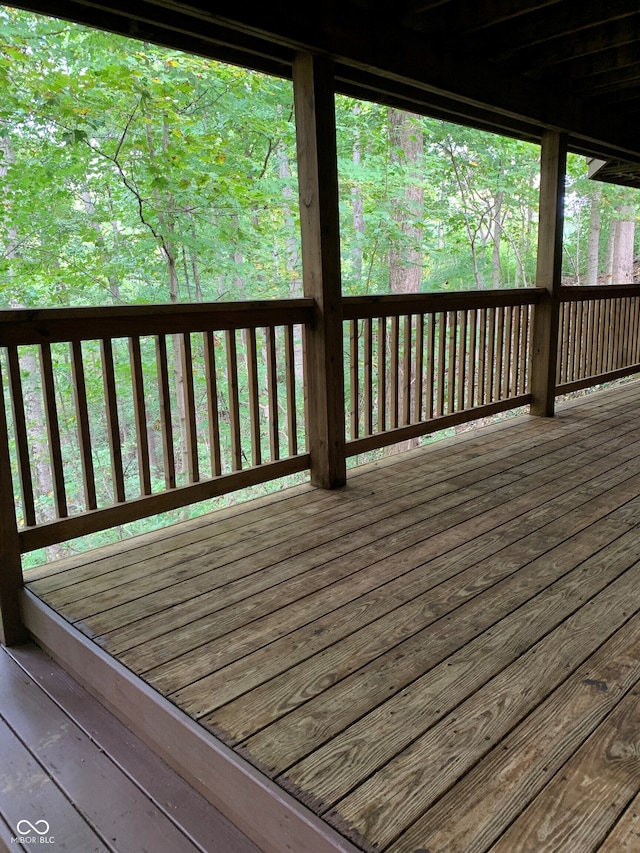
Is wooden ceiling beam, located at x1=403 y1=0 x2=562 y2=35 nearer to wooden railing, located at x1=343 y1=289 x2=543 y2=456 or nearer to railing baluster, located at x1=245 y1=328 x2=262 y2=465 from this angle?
wooden railing, located at x1=343 y1=289 x2=543 y2=456

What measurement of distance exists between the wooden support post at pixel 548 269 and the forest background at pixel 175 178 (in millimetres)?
4669

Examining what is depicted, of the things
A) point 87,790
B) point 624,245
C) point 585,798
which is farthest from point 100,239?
point 624,245

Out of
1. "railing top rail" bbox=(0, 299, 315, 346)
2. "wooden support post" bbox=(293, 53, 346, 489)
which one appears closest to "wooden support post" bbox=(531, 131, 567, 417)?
"wooden support post" bbox=(293, 53, 346, 489)

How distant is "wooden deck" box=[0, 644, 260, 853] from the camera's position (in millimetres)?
1346

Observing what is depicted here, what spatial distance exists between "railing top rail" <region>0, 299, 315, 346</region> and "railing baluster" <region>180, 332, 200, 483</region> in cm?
9

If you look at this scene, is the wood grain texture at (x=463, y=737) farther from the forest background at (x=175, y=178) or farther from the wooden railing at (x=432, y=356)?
the forest background at (x=175, y=178)

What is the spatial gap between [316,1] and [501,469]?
2.60 metres

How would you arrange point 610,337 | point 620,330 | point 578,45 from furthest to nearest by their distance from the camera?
point 620,330, point 610,337, point 578,45

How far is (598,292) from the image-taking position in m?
5.59

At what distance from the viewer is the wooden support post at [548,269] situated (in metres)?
4.63

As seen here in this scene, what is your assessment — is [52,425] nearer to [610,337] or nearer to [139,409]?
[139,409]

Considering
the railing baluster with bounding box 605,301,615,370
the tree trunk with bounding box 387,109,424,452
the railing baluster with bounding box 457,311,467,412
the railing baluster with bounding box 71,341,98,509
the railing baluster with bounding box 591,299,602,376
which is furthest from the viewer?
the tree trunk with bounding box 387,109,424,452

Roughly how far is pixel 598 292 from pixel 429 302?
250 centimetres

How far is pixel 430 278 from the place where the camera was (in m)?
13.6
